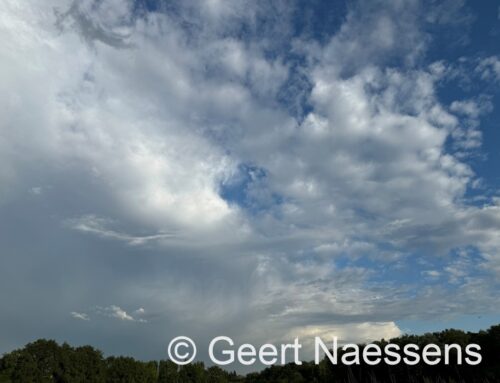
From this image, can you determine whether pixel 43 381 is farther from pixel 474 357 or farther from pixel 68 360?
pixel 474 357

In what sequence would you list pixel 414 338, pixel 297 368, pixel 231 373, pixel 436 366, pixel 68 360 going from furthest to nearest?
pixel 231 373 → pixel 297 368 → pixel 68 360 → pixel 414 338 → pixel 436 366

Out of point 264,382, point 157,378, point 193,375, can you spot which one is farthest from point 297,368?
point 157,378

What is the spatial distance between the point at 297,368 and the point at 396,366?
4040cm

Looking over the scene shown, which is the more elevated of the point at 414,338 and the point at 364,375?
the point at 414,338

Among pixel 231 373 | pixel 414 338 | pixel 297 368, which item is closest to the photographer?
pixel 414 338

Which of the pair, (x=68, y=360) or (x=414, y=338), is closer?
(x=414, y=338)

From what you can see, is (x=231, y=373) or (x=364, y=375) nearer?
(x=364, y=375)

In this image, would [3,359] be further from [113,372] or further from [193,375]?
[193,375]

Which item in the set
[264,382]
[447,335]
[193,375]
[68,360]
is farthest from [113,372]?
[447,335]

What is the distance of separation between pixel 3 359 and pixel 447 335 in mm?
72800

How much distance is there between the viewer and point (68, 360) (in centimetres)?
8806

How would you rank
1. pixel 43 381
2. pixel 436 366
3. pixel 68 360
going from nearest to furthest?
pixel 436 366, pixel 43 381, pixel 68 360

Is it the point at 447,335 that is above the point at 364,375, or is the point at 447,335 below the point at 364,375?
above

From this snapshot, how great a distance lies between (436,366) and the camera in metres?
55.4
